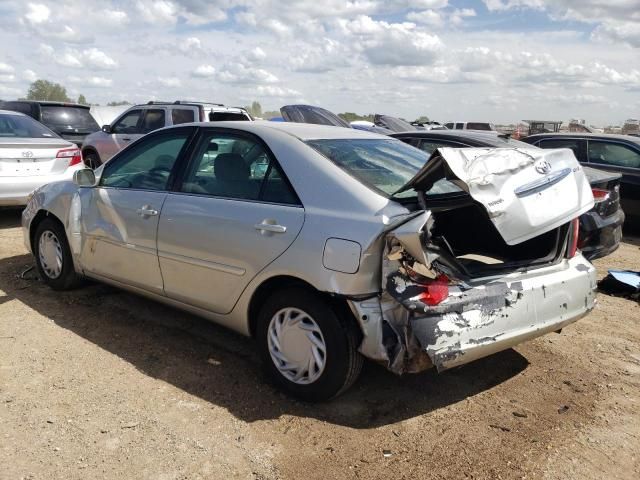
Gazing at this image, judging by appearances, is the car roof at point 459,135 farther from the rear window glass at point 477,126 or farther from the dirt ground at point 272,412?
the rear window glass at point 477,126

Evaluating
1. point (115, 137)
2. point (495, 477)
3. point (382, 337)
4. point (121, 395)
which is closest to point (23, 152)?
point (115, 137)

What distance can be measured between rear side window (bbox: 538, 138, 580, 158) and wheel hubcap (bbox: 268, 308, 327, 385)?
720cm

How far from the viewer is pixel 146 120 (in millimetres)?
11250

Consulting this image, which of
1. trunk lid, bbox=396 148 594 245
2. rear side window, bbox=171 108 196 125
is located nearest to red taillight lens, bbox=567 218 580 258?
trunk lid, bbox=396 148 594 245

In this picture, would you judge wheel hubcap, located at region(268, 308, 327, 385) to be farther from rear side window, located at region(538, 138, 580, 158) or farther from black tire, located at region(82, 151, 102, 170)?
black tire, located at region(82, 151, 102, 170)

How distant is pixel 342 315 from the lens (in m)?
3.16

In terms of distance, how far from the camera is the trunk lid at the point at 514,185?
9.68 feet

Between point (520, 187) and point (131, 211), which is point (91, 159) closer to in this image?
point (131, 211)

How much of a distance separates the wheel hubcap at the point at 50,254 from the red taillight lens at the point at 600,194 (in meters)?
5.19

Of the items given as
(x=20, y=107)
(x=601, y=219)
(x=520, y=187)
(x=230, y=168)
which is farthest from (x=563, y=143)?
(x=20, y=107)

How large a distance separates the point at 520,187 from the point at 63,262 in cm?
387

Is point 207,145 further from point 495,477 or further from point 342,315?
point 495,477

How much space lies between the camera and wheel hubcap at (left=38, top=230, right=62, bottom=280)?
16.9 ft

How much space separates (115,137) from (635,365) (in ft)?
33.0
